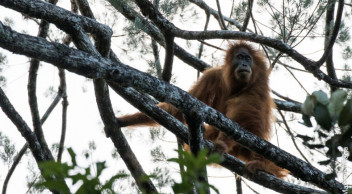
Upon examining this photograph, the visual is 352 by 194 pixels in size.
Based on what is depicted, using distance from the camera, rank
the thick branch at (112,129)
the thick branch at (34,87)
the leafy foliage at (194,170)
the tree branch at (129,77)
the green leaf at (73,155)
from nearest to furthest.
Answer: the leafy foliage at (194,170), the green leaf at (73,155), the tree branch at (129,77), the thick branch at (112,129), the thick branch at (34,87)

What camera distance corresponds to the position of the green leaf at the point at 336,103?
2.09 m

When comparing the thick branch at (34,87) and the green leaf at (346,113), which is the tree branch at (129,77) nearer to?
the green leaf at (346,113)

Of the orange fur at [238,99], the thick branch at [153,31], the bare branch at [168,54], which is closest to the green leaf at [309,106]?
the bare branch at [168,54]

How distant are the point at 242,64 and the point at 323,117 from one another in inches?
199

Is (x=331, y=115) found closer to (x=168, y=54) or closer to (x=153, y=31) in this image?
(x=168, y=54)

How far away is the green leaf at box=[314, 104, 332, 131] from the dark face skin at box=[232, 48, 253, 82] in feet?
15.7

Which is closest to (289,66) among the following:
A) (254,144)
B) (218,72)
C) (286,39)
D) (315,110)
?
(286,39)

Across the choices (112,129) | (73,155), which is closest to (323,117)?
(73,155)

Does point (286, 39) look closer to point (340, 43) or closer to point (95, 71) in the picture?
point (340, 43)

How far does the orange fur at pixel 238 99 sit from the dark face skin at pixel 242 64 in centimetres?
8

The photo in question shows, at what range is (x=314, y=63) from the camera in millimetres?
4848

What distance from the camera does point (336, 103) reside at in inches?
82.7

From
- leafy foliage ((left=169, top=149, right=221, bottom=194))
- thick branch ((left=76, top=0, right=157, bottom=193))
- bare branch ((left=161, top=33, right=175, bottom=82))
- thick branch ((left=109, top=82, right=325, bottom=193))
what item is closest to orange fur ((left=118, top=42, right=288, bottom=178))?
thick branch ((left=76, top=0, right=157, bottom=193))

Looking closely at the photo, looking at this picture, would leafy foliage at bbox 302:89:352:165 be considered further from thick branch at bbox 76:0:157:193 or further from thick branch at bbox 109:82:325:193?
thick branch at bbox 76:0:157:193
